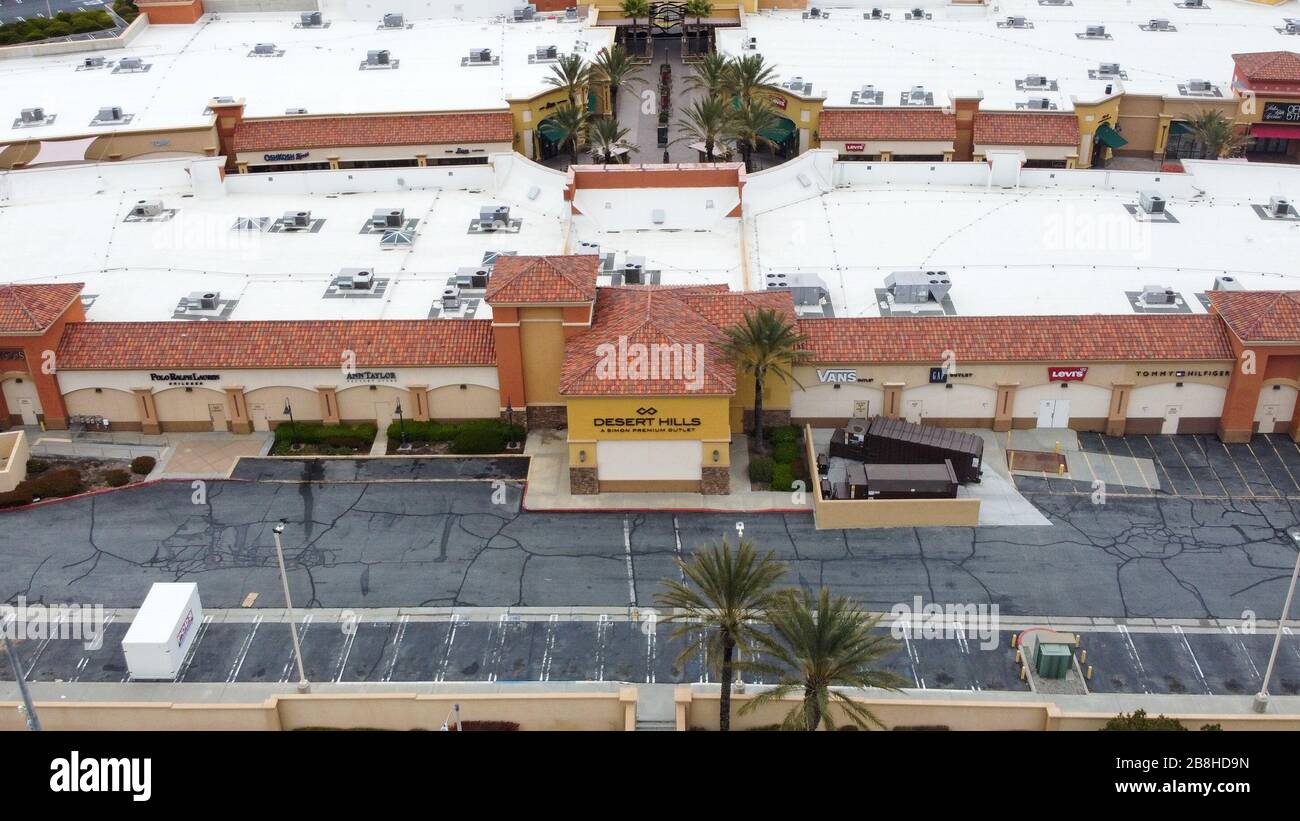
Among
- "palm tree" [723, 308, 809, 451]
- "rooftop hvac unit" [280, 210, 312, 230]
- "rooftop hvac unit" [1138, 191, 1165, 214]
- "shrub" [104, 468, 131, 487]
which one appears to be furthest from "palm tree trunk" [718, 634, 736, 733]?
"rooftop hvac unit" [1138, 191, 1165, 214]

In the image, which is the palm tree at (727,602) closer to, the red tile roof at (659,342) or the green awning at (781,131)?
the red tile roof at (659,342)

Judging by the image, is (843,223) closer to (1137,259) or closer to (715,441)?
(1137,259)

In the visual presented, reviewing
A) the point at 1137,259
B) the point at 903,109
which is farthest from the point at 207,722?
the point at 903,109

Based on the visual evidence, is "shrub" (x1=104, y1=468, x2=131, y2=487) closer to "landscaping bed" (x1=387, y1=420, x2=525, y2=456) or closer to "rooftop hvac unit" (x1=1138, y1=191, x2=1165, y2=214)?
"landscaping bed" (x1=387, y1=420, x2=525, y2=456)

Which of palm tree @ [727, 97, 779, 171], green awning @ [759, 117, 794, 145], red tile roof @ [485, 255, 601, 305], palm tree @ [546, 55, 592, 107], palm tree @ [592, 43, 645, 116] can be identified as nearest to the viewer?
red tile roof @ [485, 255, 601, 305]

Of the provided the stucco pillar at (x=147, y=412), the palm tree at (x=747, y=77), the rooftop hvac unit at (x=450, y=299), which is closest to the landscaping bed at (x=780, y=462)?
the rooftop hvac unit at (x=450, y=299)
